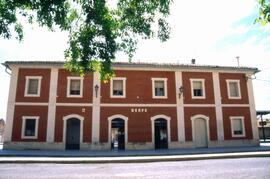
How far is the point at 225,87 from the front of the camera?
22.4 meters

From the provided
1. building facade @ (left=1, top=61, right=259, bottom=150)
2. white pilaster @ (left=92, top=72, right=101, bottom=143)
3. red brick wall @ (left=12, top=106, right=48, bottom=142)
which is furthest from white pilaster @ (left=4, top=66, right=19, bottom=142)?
white pilaster @ (left=92, top=72, right=101, bottom=143)

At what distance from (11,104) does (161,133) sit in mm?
12655

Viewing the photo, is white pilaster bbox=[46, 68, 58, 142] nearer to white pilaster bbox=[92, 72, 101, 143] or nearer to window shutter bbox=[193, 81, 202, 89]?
white pilaster bbox=[92, 72, 101, 143]

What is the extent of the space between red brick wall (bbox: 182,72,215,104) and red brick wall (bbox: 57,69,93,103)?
8333 mm

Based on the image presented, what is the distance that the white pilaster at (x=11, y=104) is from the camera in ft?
62.9

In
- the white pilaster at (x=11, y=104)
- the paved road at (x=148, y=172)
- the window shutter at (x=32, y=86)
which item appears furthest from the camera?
the window shutter at (x=32, y=86)

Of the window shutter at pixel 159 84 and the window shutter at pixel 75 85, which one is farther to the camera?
the window shutter at pixel 159 84

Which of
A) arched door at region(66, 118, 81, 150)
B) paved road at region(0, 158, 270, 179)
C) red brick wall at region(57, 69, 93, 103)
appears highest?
red brick wall at region(57, 69, 93, 103)

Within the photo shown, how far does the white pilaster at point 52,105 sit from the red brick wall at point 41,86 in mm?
337

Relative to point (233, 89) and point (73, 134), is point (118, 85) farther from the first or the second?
point (233, 89)

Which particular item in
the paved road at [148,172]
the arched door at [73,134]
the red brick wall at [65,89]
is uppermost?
the red brick wall at [65,89]

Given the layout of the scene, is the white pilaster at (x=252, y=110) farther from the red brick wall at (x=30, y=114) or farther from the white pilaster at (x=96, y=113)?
the red brick wall at (x=30, y=114)

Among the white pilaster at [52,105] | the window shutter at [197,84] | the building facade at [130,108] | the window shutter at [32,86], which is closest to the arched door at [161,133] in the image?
the building facade at [130,108]

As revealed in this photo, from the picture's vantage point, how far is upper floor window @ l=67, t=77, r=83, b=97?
20.5 m
